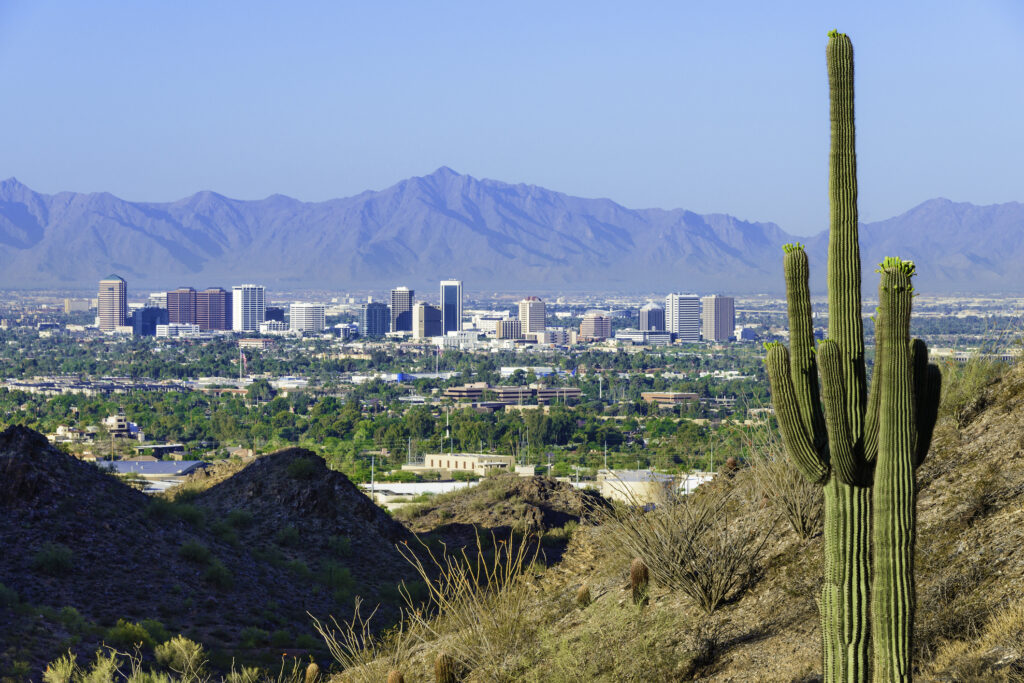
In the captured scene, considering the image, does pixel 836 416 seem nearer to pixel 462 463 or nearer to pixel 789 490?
pixel 789 490

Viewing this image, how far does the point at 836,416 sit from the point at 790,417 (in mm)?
415

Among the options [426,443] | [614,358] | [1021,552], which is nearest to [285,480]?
[1021,552]

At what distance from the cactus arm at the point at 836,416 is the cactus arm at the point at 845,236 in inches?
2.8

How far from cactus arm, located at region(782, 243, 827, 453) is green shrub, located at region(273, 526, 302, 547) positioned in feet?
62.4

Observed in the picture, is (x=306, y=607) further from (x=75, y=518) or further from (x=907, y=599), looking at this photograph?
(x=907, y=599)

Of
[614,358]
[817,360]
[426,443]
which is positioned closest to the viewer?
[817,360]

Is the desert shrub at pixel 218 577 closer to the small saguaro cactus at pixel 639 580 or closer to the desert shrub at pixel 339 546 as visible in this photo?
the desert shrub at pixel 339 546

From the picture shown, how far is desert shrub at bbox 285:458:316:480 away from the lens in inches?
1139

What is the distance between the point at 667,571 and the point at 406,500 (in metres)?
32.6

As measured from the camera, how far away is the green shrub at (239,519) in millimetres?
26594

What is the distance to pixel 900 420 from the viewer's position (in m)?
7.48

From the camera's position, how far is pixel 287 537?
26.0 meters

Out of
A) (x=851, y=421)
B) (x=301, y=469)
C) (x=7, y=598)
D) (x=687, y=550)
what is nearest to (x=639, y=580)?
(x=687, y=550)

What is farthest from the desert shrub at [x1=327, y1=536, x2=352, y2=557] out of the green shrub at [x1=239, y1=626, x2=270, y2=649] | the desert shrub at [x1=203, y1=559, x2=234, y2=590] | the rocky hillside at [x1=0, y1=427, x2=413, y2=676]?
the green shrub at [x1=239, y1=626, x2=270, y2=649]
